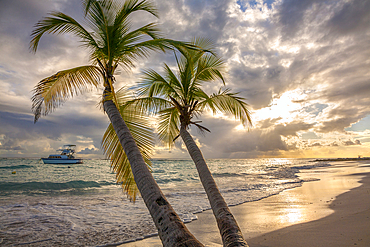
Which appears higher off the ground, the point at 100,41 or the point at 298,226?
the point at 100,41

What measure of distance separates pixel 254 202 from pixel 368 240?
676 cm

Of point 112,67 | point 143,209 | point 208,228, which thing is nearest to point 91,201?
point 143,209

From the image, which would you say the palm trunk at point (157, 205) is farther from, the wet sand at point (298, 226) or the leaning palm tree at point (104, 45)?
the wet sand at point (298, 226)

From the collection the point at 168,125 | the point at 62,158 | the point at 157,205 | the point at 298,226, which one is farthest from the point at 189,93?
the point at 62,158

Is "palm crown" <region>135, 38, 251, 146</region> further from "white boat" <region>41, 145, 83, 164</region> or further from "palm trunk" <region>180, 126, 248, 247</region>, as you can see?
"white boat" <region>41, 145, 83, 164</region>

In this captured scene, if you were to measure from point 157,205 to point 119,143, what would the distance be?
259cm

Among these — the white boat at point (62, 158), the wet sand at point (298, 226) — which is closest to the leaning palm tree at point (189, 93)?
the wet sand at point (298, 226)

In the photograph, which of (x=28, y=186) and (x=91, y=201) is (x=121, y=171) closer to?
(x=91, y=201)

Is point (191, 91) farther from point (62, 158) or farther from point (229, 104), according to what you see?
point (62, 158)

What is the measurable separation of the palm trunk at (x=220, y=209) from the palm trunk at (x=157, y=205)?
639 millimetres

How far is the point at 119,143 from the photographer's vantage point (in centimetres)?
504

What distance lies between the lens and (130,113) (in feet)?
17.8

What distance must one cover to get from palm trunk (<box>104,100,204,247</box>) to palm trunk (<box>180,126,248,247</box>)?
2.10ft

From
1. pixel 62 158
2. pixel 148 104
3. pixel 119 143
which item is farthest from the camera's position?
pixel 62 158
